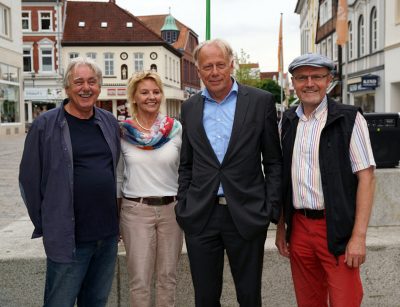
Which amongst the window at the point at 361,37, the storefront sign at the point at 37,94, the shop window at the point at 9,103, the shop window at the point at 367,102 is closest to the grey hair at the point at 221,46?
the shop window at the point at 367,102

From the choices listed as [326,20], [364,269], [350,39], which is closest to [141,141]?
[364,269]

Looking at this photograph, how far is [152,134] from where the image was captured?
3.50 meters

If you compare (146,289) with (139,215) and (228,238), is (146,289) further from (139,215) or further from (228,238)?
(228,238)

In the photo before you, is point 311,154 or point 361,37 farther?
point 361,37

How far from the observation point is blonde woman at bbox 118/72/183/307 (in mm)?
3504

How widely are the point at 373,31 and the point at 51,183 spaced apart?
2814 centimetres

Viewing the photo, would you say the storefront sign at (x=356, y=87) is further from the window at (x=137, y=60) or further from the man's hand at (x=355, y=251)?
the window at (x=137, y=60)

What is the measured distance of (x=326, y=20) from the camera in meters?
43.8

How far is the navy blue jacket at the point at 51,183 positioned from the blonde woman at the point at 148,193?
510mm

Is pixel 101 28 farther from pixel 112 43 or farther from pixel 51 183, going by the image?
pixel 51 183

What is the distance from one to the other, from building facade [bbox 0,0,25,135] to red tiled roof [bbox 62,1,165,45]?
65.8 feet

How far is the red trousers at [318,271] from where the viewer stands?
120 inches

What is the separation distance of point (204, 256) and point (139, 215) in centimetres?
55

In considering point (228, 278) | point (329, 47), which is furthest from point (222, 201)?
point (329, 47)
